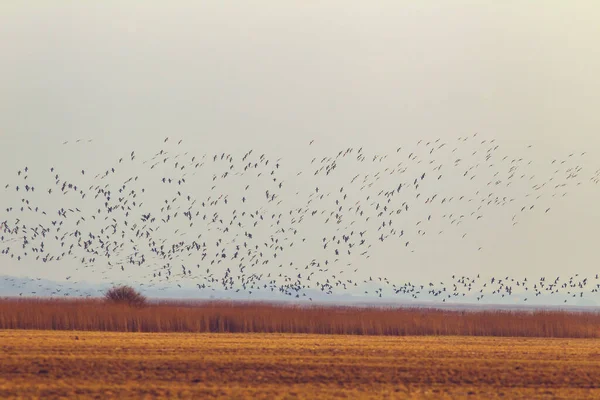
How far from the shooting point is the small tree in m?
47.2

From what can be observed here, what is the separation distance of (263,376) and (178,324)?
20340 mm

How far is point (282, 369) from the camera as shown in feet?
74.5

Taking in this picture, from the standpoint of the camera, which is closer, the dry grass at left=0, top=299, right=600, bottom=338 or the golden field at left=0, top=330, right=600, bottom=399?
the golden field at left=0, top=330, right=600, bottom=399

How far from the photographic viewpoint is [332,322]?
139ft

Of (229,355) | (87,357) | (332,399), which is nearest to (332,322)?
(229,355)

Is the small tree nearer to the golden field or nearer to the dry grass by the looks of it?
the dry grass

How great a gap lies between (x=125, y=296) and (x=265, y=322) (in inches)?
326

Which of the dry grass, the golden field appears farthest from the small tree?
the golden field

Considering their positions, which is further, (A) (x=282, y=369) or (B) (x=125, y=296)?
(B) (x=125, y=296)

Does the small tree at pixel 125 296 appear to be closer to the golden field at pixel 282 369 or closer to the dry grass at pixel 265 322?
the dry grass at pixel 265 322

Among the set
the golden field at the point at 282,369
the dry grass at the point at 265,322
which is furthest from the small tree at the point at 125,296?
the golden field at the point at 282,369

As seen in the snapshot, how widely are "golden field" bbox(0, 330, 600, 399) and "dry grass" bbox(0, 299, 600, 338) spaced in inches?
268

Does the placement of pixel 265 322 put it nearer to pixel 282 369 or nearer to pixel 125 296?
pixel 125 296

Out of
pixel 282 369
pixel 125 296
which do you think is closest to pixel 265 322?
pixel 125 296
